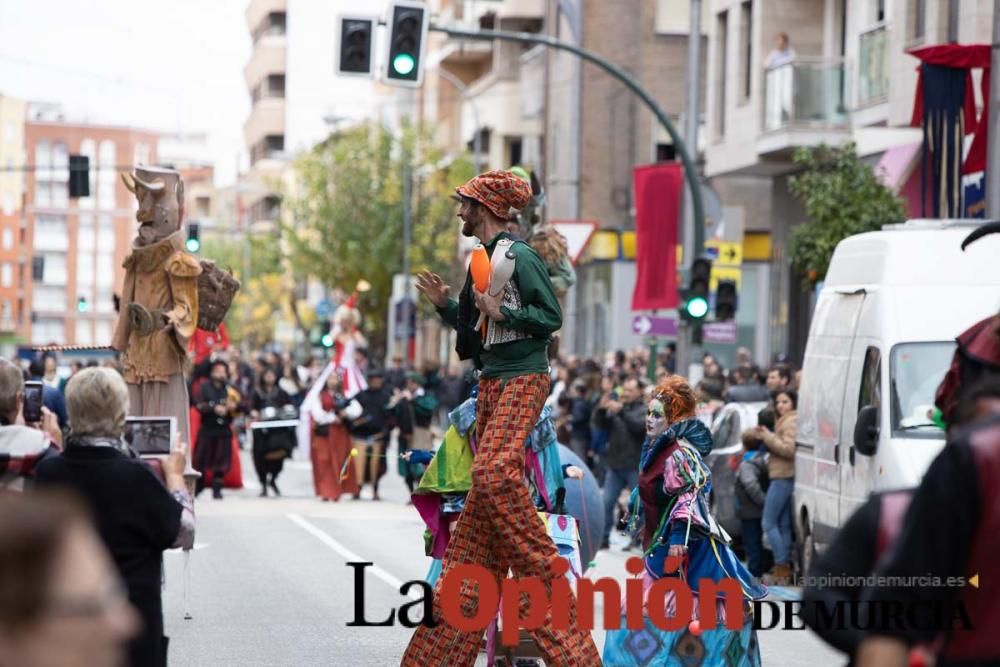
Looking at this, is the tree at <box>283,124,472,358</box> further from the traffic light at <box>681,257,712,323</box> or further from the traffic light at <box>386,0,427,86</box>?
the traffic light at <box>386,0,427,86</box>

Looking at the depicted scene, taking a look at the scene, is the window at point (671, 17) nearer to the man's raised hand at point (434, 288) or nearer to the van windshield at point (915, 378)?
the van windshield at point (915, 378)

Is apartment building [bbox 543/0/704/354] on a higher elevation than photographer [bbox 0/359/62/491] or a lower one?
higher

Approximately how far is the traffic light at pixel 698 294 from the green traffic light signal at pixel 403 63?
461cm

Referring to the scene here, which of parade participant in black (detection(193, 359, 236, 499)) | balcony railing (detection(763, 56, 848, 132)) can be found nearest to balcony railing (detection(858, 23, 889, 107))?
balcony railing (detection(763, 56, 848, 132))

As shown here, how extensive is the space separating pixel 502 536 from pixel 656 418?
232cm

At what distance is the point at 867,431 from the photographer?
13844mm

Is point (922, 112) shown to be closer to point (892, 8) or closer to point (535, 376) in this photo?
point (892, 8)

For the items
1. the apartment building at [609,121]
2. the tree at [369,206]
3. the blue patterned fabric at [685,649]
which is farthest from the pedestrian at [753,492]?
the tree at [369,206]

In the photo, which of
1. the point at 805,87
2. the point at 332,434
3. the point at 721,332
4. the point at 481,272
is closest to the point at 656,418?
the point at 481,272

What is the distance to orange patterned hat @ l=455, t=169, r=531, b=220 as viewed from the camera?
30.2ft

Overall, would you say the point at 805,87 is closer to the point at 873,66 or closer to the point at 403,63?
the point at 873,66

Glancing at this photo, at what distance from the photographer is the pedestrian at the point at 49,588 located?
3166 mm

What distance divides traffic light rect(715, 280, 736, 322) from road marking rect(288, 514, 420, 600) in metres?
5.72

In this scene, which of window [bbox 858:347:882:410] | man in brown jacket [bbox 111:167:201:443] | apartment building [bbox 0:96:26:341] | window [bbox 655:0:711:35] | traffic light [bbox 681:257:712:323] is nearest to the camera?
man in brown jacket [bbox 111:167:201:443]
